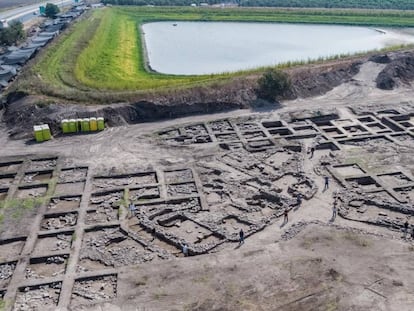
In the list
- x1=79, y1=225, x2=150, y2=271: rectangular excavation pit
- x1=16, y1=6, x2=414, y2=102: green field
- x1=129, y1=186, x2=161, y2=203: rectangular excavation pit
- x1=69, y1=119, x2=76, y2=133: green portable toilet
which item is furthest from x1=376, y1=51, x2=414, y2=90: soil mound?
x1=79, y1=225, x2=150, y2=271: rectangular excavation pit

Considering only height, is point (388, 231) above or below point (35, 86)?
below

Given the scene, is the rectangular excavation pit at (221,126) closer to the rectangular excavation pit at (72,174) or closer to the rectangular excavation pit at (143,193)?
the rectangular excavation pit at (143,193)

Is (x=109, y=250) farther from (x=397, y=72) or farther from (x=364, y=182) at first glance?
(x=397, y=72)

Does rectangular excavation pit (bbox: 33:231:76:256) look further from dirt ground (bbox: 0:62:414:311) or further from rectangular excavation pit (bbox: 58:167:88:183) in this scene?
rectangular excavation pit (bbox: 58:167:88:183)

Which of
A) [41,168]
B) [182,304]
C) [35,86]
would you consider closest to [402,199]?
[182,304]

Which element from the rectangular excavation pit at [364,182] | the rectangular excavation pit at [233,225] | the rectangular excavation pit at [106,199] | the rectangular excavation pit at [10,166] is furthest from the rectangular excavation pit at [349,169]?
the rectangular excavation pit at [10,166]

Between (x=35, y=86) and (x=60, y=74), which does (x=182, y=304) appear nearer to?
(x=35, y=86)

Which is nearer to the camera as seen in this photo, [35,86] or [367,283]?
[367,283]

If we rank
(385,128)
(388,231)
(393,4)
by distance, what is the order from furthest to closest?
(393,4) < (385,128) < (388,231)
